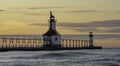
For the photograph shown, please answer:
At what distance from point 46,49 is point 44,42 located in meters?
6.57

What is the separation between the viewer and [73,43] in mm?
184500

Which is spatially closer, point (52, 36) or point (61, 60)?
point (61, 60)

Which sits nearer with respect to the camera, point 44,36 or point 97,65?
point 97,65

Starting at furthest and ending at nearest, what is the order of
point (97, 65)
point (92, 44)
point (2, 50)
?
point (92, 44) → point (2, 50) → point (97, 65)

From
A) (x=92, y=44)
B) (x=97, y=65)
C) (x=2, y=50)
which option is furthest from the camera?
(x=92, y=44)

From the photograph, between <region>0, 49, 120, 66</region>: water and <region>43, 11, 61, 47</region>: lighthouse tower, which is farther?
<region>43, 11, 61, 47</region>: lighthouse tower

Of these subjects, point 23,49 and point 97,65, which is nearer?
point 97,65

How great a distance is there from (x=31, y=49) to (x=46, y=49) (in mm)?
5432

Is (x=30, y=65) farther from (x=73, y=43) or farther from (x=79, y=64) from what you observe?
(x=73, y=43)

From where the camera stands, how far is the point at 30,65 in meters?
67.5

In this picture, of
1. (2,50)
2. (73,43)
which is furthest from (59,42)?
(73,43)

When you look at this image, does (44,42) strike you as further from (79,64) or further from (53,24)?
(79,64)

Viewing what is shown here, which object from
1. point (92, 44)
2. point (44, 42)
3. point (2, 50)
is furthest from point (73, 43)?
point (2, 50)

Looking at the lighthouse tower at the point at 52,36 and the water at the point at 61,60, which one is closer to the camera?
the water at the point at 61,60
